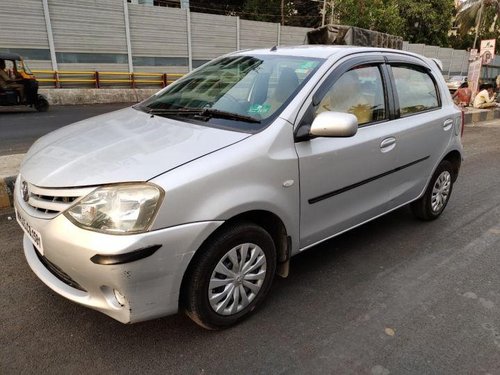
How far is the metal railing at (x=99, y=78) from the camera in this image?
16953 mm

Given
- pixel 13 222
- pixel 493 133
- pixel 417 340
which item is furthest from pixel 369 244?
pixel 493 133

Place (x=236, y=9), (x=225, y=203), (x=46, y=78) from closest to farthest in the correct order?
(x=225, y=203)
(x=46, y=78)
(x=236, y=9)

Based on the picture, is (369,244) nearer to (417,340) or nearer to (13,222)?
(417,340)

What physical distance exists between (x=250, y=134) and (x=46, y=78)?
17024mm

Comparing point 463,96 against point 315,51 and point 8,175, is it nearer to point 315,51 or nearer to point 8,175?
point 315,51

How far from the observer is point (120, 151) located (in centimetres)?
237

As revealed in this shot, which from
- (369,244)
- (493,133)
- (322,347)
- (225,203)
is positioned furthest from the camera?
(493,133)

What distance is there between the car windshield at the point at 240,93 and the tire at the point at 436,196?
1926mm

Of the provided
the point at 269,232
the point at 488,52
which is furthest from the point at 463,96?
the point at 269,232

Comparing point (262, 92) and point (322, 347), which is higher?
point (262, 92)

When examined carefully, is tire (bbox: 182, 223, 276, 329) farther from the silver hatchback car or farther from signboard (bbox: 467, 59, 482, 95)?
signboard (bbox: 467, 59, 482, 95)

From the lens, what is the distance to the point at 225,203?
2.28 metres

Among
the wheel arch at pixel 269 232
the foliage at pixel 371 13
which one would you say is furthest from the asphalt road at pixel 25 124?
the foliage at pixel 371 13

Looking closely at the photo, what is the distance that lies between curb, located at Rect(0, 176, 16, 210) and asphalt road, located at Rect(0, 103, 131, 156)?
2.54 meters
